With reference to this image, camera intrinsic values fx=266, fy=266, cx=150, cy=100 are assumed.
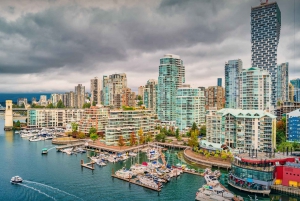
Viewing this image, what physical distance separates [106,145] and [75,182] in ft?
57.7

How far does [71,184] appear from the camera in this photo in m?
27.2

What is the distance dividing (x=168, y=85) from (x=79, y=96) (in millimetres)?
66821

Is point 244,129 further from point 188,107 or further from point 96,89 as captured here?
point 96,89

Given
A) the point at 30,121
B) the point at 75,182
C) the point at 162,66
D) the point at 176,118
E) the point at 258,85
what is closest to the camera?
the point at 75,182

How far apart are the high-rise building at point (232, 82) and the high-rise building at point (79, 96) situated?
66.5 metres

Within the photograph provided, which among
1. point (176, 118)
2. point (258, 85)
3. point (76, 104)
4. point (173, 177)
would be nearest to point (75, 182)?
point (173, 177)

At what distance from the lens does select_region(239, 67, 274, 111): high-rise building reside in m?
54.7

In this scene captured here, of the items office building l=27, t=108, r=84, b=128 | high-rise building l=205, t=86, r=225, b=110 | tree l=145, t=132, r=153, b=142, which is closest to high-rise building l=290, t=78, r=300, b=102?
high-rise building l=205, t=86, r=225, b=110

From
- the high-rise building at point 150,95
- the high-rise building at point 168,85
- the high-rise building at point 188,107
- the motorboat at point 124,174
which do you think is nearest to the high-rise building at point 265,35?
the high-rise building at point 168,85

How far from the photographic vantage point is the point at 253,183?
982 inches

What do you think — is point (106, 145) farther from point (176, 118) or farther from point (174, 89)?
point (174, 89)

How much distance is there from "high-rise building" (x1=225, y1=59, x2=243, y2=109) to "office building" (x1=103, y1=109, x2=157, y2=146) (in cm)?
4175

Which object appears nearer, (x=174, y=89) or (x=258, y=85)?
(x=258, y=85)

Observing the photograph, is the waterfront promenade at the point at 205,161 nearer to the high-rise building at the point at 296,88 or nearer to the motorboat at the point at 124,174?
the motorboat at the point at 124,174
